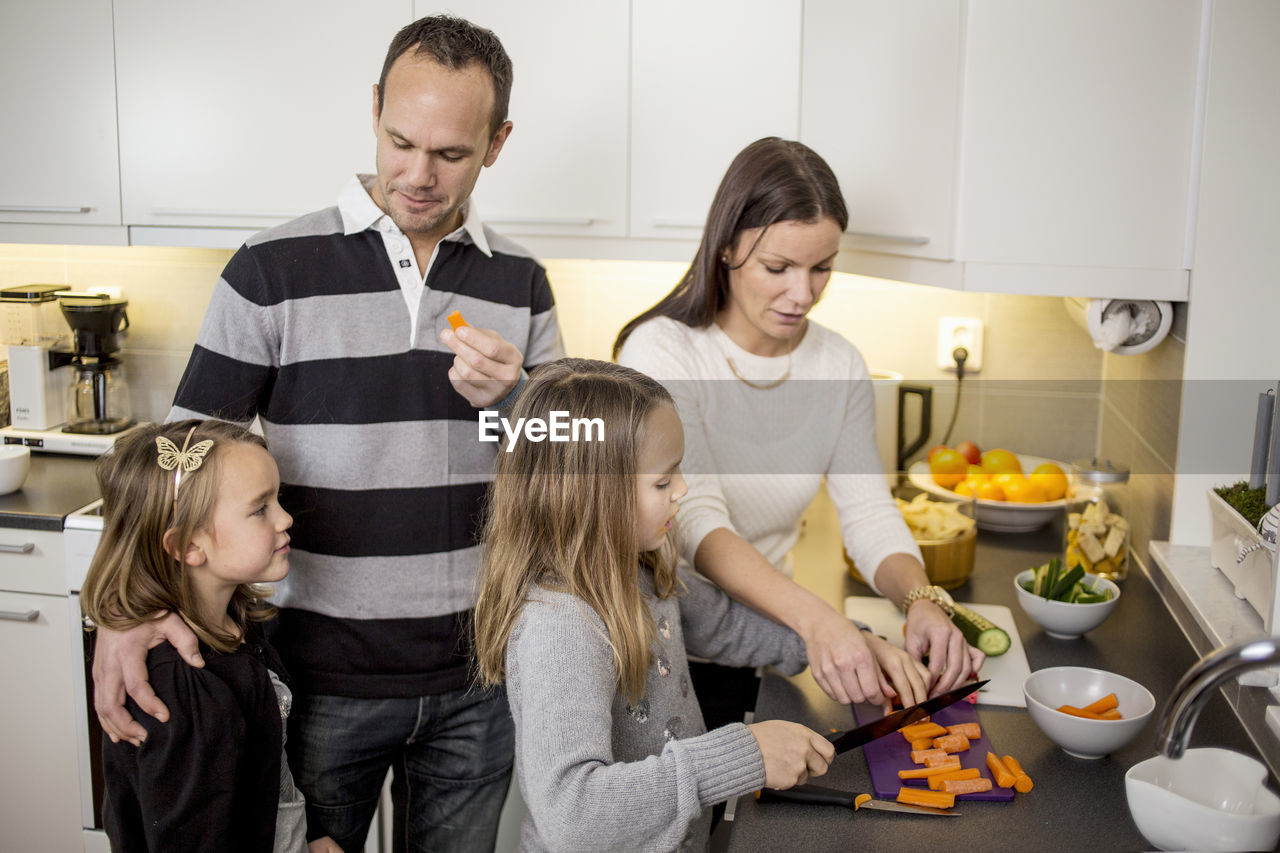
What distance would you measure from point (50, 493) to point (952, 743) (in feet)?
5.56

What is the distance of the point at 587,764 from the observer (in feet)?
3.23

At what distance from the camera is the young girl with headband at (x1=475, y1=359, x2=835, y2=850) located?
3.25 feet

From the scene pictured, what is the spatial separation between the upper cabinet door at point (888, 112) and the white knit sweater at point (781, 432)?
0.80ft

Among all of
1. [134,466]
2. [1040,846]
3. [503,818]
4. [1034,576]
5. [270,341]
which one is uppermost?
[270,341]

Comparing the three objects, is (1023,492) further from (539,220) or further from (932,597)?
(539,220)

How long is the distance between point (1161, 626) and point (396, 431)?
1.11 m

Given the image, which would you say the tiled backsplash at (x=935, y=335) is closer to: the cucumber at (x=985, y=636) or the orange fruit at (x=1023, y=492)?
the orange fruit at (x=1023, y=492)

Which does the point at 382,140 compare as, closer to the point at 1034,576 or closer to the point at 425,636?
the point at 425,636

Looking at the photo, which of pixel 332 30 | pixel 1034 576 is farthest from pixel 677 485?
pixel 332 30

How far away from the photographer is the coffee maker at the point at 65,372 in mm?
2271

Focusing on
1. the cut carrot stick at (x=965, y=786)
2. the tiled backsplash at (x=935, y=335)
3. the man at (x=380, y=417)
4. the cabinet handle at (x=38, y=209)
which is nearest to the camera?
the cut carrot stick at (x=965, y=786)

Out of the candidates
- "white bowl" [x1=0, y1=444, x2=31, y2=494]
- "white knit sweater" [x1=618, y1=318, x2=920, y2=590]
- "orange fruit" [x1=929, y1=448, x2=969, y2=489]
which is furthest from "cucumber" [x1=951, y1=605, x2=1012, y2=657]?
"white bowl" [x1=0, y1=444, x2=31, y2=494]

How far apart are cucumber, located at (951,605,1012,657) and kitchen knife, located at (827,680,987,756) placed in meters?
0.20

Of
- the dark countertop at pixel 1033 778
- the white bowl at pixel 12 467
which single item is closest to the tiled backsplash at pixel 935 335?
the white bowl at pixel 12 467
